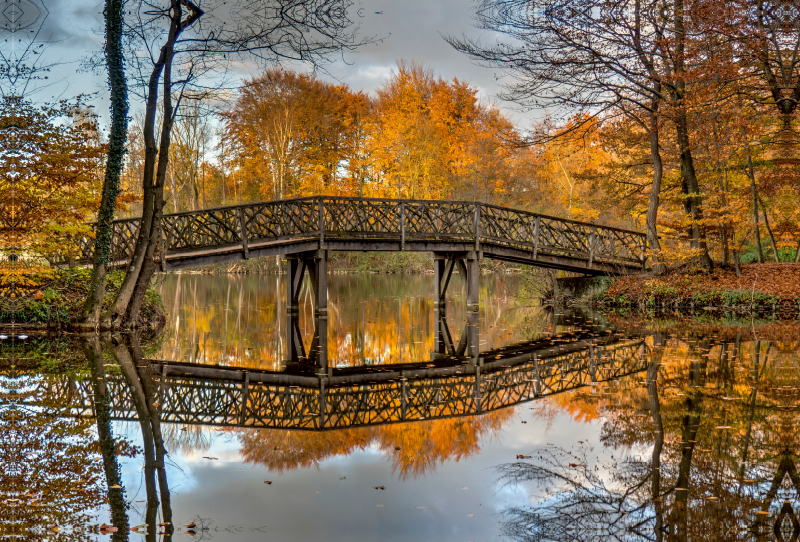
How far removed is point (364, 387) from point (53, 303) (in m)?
8.57

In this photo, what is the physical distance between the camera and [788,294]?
1631 centimetres

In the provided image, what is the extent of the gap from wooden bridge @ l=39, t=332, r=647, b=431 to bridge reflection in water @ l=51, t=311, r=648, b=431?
0.01 metres

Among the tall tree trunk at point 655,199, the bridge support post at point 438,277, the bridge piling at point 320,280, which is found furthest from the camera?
the bridge support post at point 438,277

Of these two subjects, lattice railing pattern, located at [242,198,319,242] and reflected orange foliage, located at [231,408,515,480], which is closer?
reflected orange foliage, located at [231,408,515,480]

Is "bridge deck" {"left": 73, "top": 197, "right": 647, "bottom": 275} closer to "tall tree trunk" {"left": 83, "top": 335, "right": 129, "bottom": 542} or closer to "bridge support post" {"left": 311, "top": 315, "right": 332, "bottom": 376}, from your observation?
"bridge support post" {"left": 311, "top": 315, "right": 332, "bottom": 376}

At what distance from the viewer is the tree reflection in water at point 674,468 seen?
365cm

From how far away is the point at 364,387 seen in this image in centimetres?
792

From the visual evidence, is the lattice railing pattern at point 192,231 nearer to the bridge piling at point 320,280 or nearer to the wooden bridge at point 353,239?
the wooden bridge at point 353,239

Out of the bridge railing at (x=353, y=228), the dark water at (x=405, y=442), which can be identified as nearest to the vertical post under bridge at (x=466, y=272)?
the bridge railing at (x=353, y=228)

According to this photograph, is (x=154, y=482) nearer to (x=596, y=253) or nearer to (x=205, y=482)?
(x=205, y=482)

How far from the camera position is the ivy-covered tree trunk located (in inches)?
485

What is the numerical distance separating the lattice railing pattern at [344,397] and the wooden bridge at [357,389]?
0.01 meters

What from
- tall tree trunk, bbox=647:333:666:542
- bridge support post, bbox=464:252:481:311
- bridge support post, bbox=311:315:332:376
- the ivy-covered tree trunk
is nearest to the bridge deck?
bridge support post, bbox=464:252:481:311

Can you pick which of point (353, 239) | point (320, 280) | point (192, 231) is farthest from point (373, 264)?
point (192, 231)
